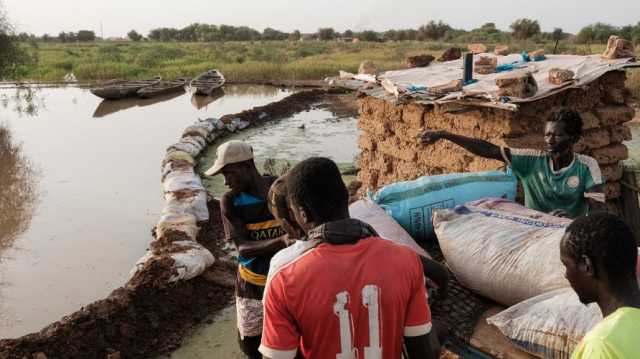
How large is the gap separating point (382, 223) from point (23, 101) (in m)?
19.4

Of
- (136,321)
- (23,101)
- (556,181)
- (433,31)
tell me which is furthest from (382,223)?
(433,31)

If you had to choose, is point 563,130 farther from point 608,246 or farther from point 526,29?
point 526,29

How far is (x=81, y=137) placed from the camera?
43.5 ft

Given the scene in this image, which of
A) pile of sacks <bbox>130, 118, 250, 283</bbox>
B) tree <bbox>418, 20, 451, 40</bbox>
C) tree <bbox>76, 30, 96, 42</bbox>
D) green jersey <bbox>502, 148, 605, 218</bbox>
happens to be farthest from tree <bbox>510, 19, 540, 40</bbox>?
tree <bbox>76, 30, 96, 42</bbox>

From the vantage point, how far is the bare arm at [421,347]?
1.60 m

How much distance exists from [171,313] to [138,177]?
5.24 meters

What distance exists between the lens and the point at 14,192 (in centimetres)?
896

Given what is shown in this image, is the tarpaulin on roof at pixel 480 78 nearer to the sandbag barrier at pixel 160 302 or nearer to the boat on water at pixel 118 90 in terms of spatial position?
the sandbag barrier at pixel 160 302

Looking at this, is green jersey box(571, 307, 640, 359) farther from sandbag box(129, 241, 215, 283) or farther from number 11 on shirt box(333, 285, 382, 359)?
sandbag box(129, 241, 215, 283)

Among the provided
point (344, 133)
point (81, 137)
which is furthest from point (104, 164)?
point (344, 133)

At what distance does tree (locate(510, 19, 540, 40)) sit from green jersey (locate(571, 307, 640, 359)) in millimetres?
36651

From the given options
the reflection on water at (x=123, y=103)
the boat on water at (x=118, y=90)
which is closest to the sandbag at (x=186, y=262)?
the reflection on water at (x=123, y=103)

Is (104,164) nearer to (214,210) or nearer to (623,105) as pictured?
(214,210)

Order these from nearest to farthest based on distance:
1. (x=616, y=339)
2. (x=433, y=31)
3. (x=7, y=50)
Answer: (x=616, y=339) < (x=7, y=50) < (x=433, y=31)
